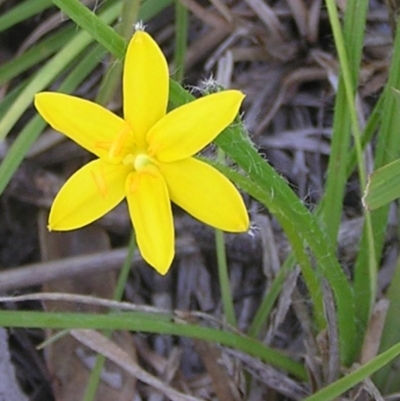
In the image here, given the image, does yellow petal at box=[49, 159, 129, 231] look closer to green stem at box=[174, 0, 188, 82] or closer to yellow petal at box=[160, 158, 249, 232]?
yellow petal at box=[160, 158, 249, 232]

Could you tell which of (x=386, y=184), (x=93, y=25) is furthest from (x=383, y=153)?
(x=93, y=25)

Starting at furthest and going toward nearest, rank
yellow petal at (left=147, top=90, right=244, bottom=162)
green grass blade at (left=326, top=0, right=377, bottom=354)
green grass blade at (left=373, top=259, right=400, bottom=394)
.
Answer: green grass blade at (left=373, top=259, right=400, bottom=394) → green grass blade at (left=326, top=0, right=377, bottom=354) → yellow petal at (left=147, top=90, right=244, bottom=162)

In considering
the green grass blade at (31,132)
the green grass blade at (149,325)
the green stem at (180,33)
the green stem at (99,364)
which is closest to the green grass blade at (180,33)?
the green stem at (180,33)

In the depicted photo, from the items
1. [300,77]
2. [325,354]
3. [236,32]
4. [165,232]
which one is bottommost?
[325,354]

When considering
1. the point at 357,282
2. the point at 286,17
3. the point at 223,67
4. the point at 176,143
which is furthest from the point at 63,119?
the point at 286,17

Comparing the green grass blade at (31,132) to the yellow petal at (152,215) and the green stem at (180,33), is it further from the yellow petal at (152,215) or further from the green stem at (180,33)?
the yellow petal at (152,215)

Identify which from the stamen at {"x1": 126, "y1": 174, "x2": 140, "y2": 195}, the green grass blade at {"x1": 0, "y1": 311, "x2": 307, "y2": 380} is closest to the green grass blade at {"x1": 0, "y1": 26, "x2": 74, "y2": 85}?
the green grass blade at {"x1": 0, "y1": 311, "x2": 307, "y2": 380}

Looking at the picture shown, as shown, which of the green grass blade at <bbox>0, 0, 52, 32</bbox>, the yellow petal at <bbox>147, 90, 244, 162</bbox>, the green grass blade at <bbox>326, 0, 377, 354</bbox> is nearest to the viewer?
the yellow petal at <bbox>147, 90, 244, 162</bbox>

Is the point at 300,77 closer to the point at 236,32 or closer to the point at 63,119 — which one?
the point at 236,32
